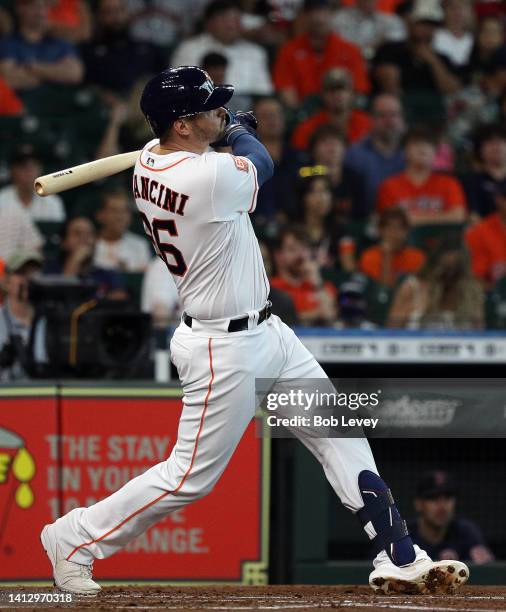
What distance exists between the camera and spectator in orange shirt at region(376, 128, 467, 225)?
8617 millimetres

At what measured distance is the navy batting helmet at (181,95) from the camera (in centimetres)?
380

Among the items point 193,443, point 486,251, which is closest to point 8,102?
point 486,251

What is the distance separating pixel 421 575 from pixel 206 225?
4.34 ft

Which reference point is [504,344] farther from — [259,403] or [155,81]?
[155,81]

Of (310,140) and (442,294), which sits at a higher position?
(310,140)

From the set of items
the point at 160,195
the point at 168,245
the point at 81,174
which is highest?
the point at 81,174

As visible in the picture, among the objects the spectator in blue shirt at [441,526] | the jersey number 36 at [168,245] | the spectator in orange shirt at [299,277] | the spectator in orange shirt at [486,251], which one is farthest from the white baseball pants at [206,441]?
the spectator in orange shirt at [486,251]

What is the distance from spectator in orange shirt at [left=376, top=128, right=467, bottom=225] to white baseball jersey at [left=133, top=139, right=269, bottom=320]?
4.79 metres

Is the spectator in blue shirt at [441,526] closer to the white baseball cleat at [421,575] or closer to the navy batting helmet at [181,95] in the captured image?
the white baseball cleat at [421,575]

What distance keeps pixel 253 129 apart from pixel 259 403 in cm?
93

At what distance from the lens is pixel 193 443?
3.88 m

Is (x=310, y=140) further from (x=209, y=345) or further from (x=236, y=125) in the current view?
(x=209, y=345)

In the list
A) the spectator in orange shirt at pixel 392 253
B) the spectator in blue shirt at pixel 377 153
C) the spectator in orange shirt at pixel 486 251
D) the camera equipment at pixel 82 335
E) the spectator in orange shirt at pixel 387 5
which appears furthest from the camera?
the spectator in orange shirt at pixel 387 5

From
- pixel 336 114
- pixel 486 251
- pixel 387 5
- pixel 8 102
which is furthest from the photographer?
pixel 387 5
